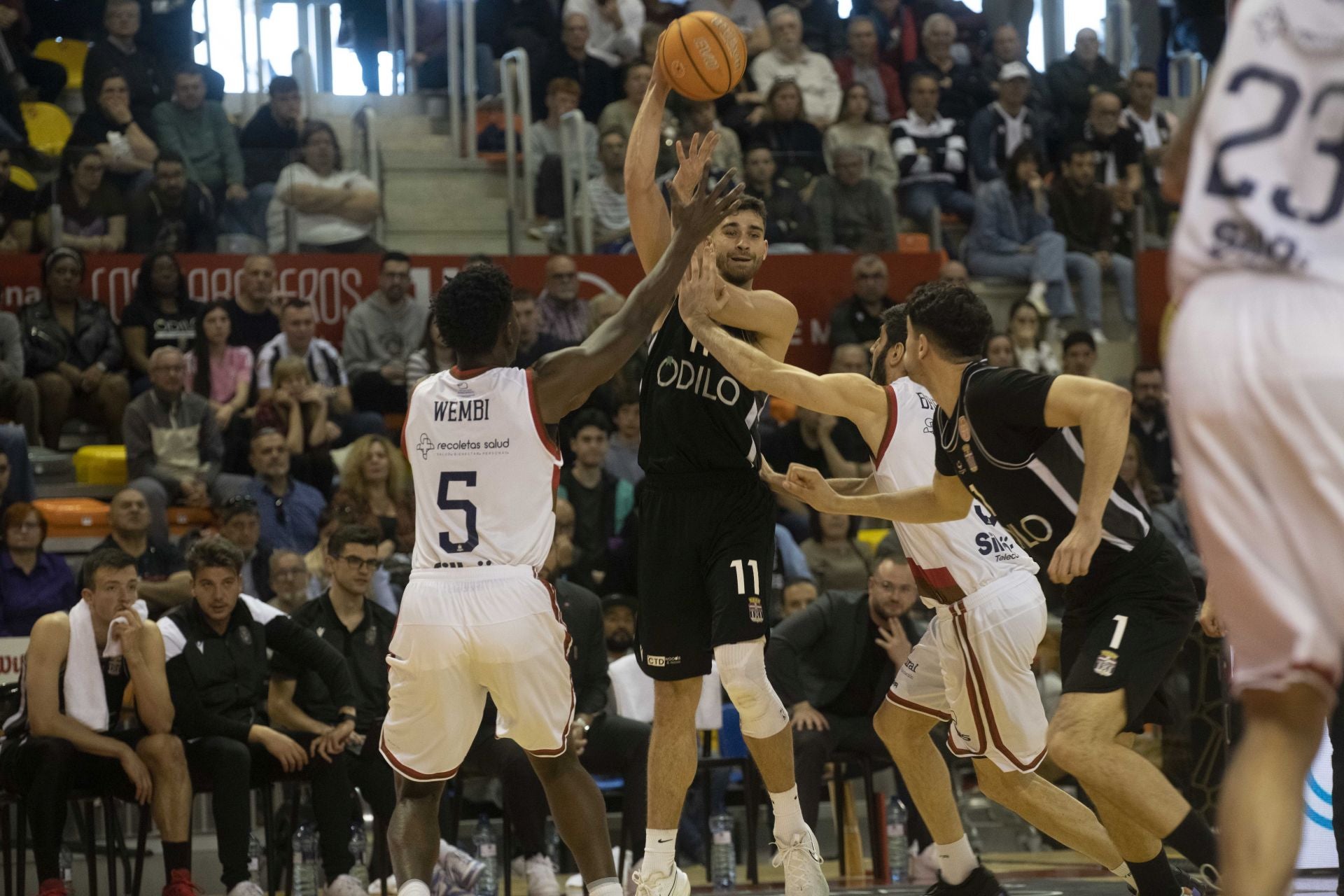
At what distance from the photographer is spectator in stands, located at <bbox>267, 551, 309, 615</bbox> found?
10.1 metres

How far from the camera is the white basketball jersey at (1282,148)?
3.34m

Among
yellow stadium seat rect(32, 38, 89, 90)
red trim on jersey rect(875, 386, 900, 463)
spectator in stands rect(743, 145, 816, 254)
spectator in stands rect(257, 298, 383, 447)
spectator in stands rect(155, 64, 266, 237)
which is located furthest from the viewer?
yellow stadium seat rect(32, 38, 89, 90)

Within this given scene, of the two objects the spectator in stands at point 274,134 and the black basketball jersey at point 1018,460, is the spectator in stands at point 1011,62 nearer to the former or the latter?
the spectator in stands at point 274,134

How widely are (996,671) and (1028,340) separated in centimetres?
781

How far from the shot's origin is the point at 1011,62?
1636 cm

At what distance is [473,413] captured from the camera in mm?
5918

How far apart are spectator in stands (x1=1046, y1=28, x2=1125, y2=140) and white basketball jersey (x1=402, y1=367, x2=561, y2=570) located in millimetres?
11121

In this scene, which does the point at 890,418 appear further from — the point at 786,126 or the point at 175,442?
the point at 786,126

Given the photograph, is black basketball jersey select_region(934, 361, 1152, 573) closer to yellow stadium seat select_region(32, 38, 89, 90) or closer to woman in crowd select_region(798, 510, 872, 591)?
woman in crowd select_region(798, 510, 872, 591)

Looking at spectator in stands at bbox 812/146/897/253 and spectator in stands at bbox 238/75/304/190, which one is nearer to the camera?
spectator in stands at bbox 238/75/304/190

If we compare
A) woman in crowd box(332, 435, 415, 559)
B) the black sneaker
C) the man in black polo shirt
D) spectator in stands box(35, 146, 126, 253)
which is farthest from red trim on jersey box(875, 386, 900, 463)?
spectator in stands box(35, 146, 126, 253)

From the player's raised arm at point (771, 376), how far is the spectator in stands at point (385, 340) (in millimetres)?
6175

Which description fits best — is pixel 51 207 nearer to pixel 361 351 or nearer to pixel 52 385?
pixel 52 385

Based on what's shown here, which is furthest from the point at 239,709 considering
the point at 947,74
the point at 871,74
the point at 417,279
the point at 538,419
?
the point at 947,74
